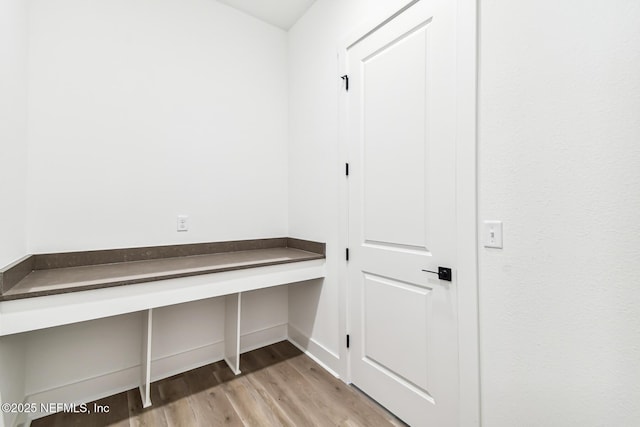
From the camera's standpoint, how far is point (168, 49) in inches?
83.4

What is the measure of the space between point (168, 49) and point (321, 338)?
2.51 meters

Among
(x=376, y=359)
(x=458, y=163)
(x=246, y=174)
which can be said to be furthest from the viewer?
(x=246, y=174)

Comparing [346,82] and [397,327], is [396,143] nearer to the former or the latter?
[346,82]

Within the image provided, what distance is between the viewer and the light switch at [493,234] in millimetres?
1191

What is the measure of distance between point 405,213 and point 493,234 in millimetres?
479

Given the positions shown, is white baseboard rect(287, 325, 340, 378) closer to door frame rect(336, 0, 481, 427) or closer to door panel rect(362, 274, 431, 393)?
door panel rect(362, 274, 431, 393)

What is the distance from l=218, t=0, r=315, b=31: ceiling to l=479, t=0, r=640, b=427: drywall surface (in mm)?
1676

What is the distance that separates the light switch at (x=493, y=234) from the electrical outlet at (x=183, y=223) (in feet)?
6.58

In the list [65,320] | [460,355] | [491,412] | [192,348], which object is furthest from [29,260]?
[491,412]

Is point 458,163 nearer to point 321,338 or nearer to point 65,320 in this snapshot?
point 321,338

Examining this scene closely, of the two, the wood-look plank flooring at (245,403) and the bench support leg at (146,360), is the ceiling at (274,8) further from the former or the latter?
the wood-look plank flooring at (245,403)

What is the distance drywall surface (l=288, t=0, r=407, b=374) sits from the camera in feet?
6.84

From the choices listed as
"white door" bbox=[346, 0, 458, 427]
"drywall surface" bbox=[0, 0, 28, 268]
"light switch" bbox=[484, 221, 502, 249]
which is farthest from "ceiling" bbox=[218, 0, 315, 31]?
"light switch" bbox=[484, 221, 502, 249]

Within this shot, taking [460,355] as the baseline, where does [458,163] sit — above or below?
above
